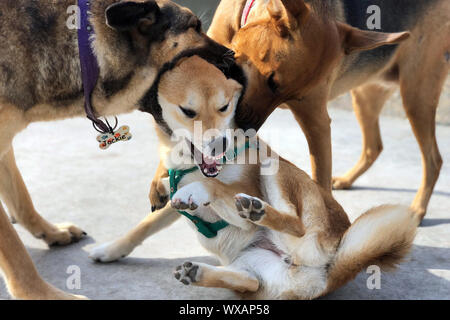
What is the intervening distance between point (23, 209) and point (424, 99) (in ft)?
7.48

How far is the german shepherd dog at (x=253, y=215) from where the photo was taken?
2352 mm

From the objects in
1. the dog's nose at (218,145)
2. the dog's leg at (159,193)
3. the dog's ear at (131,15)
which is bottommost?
the dog's leg at (159,193)

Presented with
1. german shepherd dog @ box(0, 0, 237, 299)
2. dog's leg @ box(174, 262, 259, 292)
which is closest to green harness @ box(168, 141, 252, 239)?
dog's leg @ box(174, 262, 259, 292)

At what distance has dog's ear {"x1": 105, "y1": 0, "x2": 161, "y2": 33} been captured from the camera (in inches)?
88.2

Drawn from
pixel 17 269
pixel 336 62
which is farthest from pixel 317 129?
pixel 17 269

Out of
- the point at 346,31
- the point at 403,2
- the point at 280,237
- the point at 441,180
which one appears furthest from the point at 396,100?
the point at 280,237

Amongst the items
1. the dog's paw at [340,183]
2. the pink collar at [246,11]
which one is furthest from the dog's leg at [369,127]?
the pink collar at [246,11]

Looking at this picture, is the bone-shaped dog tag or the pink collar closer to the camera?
the bone-shaped dog tag

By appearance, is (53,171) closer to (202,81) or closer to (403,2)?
(202,81)

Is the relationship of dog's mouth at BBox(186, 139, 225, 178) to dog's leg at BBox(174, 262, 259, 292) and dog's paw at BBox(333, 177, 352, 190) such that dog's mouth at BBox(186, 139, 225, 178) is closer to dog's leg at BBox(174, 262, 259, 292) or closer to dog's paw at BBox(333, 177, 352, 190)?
dog's leg at BBox(174, 262, 259, 292)

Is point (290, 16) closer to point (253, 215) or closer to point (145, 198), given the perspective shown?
point (253, 215)

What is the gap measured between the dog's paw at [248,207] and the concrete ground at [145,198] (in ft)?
1.60

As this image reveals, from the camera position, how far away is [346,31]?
110 inches

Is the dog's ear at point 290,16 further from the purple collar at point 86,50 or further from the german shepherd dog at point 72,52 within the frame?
the purple collar at point 86,50
